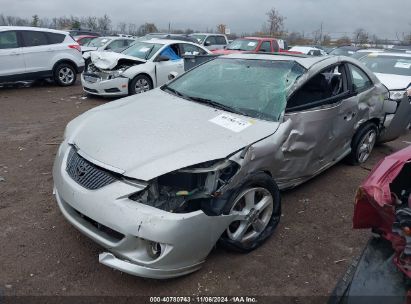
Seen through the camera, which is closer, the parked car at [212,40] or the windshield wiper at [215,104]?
the windshield wiper at [215,104]

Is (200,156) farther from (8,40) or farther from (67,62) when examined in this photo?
(67,62)

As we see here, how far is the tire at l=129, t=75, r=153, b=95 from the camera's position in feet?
28.9

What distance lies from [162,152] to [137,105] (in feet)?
3.86

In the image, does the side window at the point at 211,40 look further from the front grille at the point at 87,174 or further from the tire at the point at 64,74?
the front grille at the point at 87,174

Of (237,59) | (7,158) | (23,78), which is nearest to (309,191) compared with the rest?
(237,59)

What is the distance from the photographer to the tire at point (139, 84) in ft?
28.9

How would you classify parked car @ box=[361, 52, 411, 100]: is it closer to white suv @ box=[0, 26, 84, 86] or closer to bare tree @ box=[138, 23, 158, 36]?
white suv @ box=[0, 26, 84, 86]

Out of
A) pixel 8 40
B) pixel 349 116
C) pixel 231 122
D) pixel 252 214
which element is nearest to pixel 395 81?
pixel 349 116

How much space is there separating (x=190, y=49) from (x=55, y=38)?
156 inches

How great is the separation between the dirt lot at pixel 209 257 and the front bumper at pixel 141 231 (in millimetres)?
304

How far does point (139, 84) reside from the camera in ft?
29.5

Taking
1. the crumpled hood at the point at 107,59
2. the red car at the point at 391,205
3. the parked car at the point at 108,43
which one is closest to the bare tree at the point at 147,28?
the parked car at the point at 108,43

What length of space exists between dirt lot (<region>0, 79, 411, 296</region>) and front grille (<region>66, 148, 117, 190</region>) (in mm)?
669

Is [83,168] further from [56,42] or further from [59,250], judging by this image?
[56,42]
